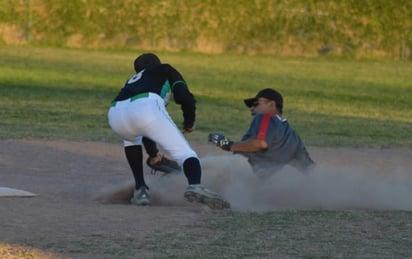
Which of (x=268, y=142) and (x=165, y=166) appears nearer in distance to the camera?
(x=268, y=142)

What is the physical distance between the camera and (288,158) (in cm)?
946

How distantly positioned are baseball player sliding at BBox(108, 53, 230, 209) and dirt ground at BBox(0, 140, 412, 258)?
144 millimetres

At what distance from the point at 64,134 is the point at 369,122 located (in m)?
5.68

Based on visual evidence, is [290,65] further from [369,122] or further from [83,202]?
[83,202]

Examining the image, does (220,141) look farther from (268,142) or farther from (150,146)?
(150,146)

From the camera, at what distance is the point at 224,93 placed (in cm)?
2439

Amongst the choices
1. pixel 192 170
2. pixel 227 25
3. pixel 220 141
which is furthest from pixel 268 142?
pixel 227 25

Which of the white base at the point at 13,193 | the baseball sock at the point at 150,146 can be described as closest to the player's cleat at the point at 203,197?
the baseball sock at the point at 150,146

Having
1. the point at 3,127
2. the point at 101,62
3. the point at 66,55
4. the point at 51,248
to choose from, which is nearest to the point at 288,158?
the point at 51,248

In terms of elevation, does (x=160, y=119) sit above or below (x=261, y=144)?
above

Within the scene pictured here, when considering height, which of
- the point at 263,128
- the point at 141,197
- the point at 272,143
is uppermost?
the point at 263,128

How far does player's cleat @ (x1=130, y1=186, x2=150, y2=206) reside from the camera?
890cm

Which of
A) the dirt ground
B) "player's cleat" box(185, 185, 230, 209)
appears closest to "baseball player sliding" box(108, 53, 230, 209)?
"player's cleat" box(185, 185, 230, 209)

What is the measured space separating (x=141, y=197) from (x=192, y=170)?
0.56 m
